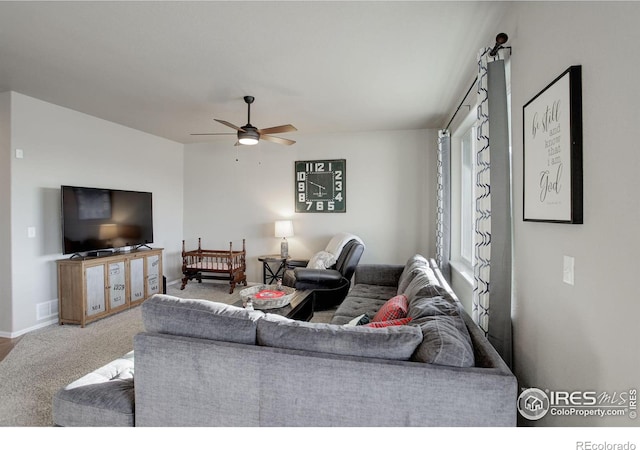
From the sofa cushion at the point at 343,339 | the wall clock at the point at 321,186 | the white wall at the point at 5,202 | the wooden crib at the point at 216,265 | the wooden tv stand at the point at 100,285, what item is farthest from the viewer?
the wall clock at the point at 321,186

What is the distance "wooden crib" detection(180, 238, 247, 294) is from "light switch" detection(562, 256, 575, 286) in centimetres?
453

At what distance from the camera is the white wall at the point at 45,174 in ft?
11.5

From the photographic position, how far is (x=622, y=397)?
1.08m

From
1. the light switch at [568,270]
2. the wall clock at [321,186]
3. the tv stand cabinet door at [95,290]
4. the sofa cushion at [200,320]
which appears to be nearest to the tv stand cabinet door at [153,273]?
the tv stand cabinet door at [95,290]

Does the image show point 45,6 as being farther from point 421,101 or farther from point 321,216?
point 321,216

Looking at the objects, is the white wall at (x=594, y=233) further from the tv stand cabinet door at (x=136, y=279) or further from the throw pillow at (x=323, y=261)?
the tv stand cabinet door at (x=136, y=279)

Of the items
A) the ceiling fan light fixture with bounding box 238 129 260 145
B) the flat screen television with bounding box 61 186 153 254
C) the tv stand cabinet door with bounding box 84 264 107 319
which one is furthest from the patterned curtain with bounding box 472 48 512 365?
the flat screen television with bounding box 61 186 153 254

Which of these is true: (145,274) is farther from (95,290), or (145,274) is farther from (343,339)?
(343,339)

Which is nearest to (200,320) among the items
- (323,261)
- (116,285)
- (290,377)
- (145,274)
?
(290,377)

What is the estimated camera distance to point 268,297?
3.04 m

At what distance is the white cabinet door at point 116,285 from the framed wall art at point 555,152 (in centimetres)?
448

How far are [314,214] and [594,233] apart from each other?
447 cm

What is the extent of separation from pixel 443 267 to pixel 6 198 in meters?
5.02
